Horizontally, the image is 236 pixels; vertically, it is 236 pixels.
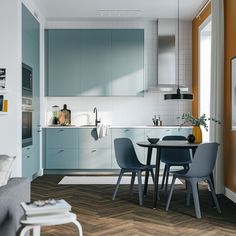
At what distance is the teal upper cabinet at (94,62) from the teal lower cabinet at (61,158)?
1120mm

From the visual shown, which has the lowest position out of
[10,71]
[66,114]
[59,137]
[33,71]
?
[59,137]

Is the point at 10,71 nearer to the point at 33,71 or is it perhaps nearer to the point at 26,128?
A: the point at 26,128

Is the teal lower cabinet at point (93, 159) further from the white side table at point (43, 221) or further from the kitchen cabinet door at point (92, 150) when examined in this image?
the white side table at point (43, 221)

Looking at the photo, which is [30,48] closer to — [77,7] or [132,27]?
[77,7]

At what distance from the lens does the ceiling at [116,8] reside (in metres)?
6.94

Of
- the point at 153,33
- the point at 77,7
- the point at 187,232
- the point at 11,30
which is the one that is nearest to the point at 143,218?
the point at 187,232

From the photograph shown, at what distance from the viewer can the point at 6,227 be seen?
2438 millimetres

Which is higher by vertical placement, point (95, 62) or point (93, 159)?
point (95, 62)

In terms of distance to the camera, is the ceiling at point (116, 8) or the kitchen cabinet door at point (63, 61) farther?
the kitchen cabinet door at point (63, 61)

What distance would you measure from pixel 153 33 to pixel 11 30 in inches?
135

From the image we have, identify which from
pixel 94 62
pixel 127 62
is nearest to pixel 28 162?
pixel 94 62

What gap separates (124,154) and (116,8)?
3058 millimetres

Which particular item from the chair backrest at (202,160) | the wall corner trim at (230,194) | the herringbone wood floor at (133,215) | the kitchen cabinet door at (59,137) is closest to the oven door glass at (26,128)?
the herringbone wood floor at (133,215)

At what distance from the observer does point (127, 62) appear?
8.00 meters
